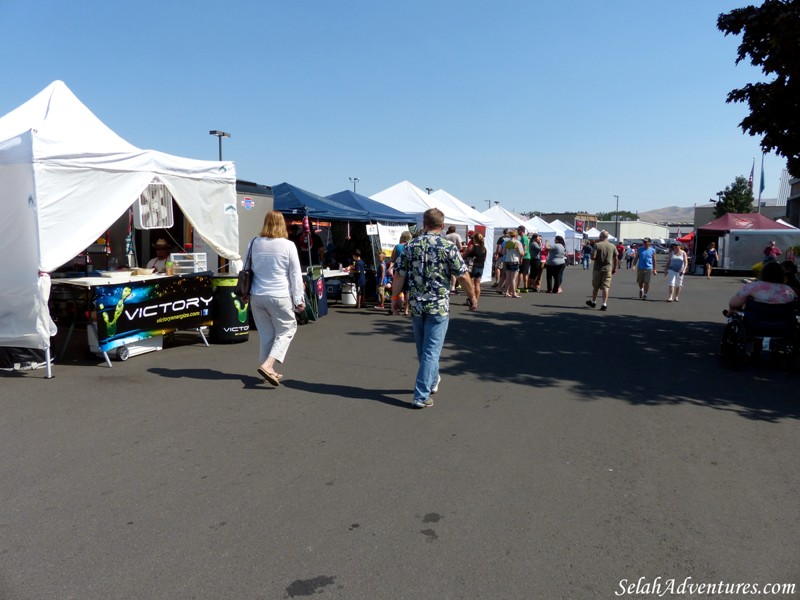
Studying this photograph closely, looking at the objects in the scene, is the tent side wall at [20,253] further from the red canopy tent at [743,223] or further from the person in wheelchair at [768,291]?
the red canopy tent at [743,223]

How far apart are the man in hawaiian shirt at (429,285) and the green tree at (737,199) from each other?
63.9 metres

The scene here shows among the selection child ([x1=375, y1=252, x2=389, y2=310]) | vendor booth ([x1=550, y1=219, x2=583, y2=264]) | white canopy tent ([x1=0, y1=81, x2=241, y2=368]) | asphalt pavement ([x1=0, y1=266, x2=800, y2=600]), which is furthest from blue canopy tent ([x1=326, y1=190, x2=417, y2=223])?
vendor booth ([x1=550, y1=219, x2=583, y2=264])

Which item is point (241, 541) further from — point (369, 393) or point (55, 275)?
point (55, 275)

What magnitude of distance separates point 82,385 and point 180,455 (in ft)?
8.65

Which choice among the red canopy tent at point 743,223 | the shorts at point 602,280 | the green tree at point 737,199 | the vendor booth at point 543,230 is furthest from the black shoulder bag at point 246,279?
the green tree at point 737,199

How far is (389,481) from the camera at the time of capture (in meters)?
4.31

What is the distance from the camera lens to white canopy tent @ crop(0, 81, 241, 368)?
22.5 ft

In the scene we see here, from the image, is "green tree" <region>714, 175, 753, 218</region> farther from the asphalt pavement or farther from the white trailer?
the asphalt pavement

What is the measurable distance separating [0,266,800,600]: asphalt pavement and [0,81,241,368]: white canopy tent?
88 centimetres

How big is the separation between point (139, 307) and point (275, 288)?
8.07 feet

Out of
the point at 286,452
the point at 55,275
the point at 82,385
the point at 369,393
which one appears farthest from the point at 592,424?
the point at 55,275

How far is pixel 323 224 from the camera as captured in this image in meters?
20.5

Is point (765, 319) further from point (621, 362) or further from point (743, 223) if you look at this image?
point (743, 223)

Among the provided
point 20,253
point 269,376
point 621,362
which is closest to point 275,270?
point 269,376
